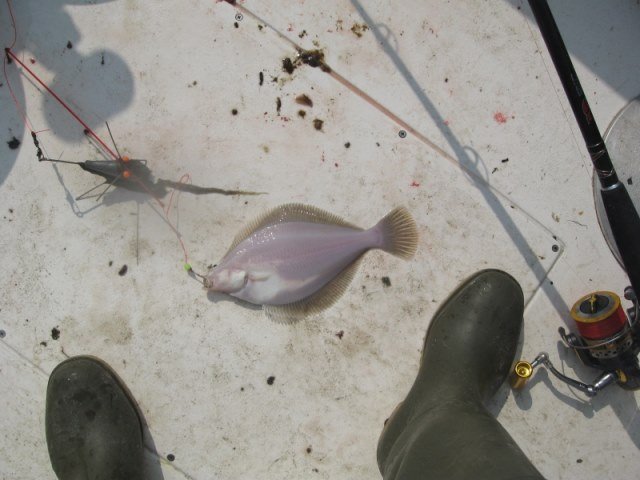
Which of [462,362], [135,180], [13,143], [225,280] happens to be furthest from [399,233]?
[13,143]

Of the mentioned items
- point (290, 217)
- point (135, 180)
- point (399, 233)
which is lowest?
point (135, 180)

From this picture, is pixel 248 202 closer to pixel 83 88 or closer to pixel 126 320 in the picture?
pixel 126 320

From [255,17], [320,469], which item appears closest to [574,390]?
[320,469]

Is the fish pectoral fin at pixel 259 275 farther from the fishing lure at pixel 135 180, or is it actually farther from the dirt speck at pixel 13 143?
the dirt speck at pixel 13 143

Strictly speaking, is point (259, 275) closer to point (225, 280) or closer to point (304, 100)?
point (225, 280)

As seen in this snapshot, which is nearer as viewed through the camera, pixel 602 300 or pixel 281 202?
pixel 602 300

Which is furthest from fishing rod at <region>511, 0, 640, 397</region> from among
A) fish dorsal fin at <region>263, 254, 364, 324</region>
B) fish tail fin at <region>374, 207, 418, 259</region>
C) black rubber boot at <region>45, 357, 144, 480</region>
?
black rubber boot at <region>45, 357, 144, 480</region>
